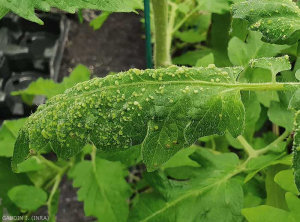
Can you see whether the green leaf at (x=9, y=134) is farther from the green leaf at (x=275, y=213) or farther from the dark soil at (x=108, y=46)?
the dark soil at (x=108, y=46)

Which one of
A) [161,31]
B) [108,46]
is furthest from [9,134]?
[108,46]

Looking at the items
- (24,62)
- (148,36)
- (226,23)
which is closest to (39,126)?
(148,36)

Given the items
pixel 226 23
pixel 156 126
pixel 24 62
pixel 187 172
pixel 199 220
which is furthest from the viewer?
pixel 24 62

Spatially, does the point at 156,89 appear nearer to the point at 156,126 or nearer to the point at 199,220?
the point at 156,126

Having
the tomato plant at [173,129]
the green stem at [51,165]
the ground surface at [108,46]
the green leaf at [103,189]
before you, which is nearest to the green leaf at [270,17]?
the tomato plant at [173,129]

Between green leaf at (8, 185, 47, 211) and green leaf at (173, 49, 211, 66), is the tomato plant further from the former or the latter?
green leaf at (173, 49, 211, 66)

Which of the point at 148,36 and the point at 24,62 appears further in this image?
the point at 24,62

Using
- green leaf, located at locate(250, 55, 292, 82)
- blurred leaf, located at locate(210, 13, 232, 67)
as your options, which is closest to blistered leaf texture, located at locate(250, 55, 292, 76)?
green leaf, located at locate(250, 55, 292, 82)
